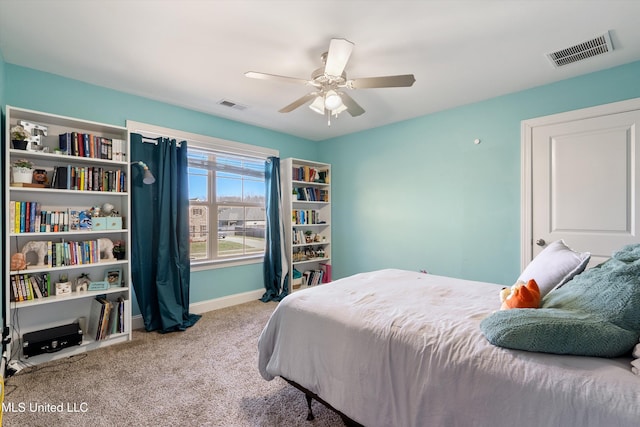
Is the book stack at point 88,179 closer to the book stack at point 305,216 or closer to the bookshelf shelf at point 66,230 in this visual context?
the bookshelf shelf at point 66,230

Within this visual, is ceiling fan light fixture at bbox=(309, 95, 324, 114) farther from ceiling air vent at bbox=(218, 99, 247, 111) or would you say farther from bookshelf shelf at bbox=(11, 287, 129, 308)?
bookshelf shelf at bbox=(11, 287, 129, 308)

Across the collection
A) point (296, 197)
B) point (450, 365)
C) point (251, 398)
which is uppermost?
point (296, 197)

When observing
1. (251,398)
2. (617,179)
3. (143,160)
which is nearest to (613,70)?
(617,179)

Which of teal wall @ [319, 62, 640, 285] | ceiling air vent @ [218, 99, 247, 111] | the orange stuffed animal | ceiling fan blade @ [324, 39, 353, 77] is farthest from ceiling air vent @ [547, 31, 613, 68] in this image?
ceiling air vent @ [218, 99, 247, 111]

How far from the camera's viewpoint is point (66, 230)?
243 centimetres

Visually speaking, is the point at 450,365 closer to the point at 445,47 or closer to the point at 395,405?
the point at 395,405

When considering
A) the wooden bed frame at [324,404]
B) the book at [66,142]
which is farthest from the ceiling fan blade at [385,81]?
the book at [66,142]

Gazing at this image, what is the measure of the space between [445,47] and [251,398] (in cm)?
283

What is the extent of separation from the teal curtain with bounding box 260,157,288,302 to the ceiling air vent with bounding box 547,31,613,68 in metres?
3.16

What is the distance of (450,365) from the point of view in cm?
112

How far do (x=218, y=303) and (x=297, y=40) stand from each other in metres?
3.07

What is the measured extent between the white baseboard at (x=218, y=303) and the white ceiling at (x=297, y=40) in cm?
239

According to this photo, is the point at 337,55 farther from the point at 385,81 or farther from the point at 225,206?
the point at 225,206

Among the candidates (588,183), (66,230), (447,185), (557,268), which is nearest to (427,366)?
(557,268)
